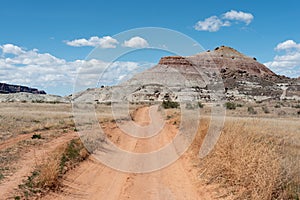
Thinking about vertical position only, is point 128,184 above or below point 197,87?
below

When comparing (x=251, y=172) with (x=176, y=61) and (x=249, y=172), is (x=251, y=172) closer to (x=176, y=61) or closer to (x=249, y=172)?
(x=249, y=172)

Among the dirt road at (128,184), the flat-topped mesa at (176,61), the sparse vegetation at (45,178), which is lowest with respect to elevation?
the dirt road at (128,184)

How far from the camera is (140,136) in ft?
66.6

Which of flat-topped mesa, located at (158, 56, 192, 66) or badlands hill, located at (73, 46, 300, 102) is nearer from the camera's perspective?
badlands hill, located at (73, 46, 300, 102)

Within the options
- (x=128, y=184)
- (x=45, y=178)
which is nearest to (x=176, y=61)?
(x=128, y=184)

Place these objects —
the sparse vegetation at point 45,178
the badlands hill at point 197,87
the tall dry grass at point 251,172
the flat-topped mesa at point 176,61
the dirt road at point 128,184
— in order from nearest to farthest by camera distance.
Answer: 1. the tall dry grass at point 251,172
2. the sparse vegetation at point 45,178
3. the dirt road at point 128,184
4. the badlands hill at point 197,87
5. the flat-topped mesa at point 176,61

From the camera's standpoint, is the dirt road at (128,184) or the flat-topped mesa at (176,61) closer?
the dirt road at (128,184)

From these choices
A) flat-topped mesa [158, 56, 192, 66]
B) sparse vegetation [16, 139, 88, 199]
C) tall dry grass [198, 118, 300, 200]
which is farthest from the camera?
flat-topped mesa [158, 56, 192, 66]

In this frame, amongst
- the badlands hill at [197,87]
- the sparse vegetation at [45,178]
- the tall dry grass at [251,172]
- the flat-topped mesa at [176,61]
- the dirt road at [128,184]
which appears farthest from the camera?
the flat-topped mesa at [176,61]

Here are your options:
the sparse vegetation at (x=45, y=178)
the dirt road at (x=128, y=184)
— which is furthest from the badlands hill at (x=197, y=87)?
the dirt road at (x=128, y=184)

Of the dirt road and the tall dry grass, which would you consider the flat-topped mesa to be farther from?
the tall dry grass

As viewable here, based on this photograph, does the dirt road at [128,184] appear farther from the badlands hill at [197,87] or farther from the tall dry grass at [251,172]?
the badlands hill at [197,87]

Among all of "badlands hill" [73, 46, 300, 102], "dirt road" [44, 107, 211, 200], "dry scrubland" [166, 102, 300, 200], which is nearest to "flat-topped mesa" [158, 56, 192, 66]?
"badlands hill" [73, 46, 300, 102]

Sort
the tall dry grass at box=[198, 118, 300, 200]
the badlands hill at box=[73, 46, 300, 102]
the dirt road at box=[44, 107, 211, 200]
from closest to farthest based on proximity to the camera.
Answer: the tall dry grass at box=[198, 118, 300, 200] → the dirt road at box=[44, 107, 211, 200] → the badlands hill at box=[73, 46, 300, 102]
